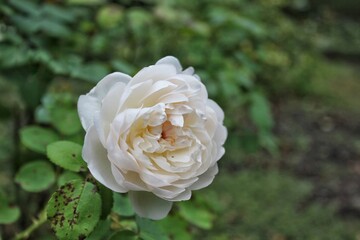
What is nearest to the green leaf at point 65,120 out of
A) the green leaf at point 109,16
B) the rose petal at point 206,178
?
the rose petal at point 206,178

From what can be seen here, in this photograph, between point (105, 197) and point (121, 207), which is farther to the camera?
point (121, 207)

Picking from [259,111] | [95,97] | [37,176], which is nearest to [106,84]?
[95,97]

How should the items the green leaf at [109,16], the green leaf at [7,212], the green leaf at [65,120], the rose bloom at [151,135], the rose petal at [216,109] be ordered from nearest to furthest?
the rose bloom at [151,135] → the rose petal at [216,109] → the green leaf at [7,212] → the green leaf at [65,120] → the green leaf at [109,16]

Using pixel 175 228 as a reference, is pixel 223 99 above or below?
below

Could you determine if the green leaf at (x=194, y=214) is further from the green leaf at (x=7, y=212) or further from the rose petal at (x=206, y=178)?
the rose petal at (x=206, y=178)

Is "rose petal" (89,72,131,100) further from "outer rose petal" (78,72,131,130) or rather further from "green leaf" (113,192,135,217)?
"green leaf" (113,192,135,217)

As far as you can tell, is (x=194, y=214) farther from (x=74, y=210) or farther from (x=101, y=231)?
(x=74, y=210)
